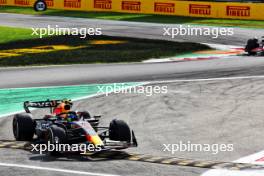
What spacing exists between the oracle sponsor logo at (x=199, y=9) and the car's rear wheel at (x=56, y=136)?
42.2 metres

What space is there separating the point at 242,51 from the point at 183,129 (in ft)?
66.7

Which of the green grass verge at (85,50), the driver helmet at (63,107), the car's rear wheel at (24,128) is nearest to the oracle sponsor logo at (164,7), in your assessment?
the green grass verge at (85,50)

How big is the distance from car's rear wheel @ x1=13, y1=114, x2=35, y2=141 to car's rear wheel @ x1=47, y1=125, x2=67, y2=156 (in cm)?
149

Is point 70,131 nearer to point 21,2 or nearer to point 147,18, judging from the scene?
point 147,18

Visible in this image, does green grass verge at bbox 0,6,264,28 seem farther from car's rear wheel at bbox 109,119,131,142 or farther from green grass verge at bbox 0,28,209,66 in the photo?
car's rear wheel at bbox 109,119,131,142

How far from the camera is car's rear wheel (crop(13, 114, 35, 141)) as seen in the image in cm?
1769

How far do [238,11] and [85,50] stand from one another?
21.3 meters

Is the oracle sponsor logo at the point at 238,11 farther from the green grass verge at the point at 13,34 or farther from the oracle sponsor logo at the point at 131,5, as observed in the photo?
the green grass verge at the point at 13,34

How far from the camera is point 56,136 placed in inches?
636

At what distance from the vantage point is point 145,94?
2514 centimetres

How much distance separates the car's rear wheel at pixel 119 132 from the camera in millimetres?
16812

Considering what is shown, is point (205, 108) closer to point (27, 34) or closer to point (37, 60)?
point (37, 60)

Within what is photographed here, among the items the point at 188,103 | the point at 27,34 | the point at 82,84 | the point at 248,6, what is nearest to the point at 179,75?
the point at 82,84

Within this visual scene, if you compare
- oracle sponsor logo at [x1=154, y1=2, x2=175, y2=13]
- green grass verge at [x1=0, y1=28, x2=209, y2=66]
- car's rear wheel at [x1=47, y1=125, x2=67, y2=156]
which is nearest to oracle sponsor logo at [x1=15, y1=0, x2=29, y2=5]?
oracle sponsor logo at [x1=154, y1=2, x2=175, y2=13]
